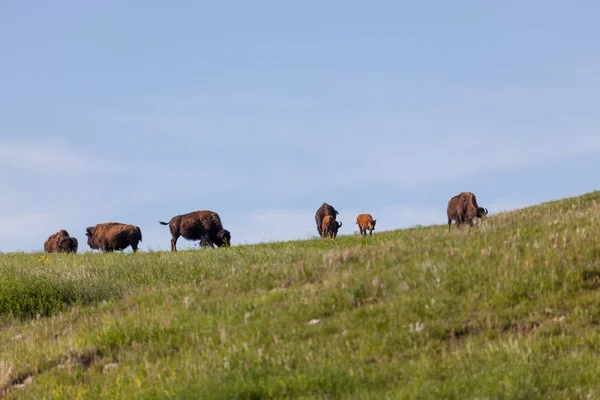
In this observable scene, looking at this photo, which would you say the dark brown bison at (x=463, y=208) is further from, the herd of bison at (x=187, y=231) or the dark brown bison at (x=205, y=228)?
the dark brown bison at (x=205, y=228)

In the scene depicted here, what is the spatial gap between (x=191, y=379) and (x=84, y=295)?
914cm

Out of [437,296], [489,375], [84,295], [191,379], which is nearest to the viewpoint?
[489,375]

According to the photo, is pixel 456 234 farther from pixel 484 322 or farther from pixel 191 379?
pixel 191 379

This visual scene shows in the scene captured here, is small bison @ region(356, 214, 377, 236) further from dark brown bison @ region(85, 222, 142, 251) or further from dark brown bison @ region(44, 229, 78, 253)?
dark brown bison @ region(44, 229, 78, 253)

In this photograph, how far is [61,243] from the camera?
40531 mm

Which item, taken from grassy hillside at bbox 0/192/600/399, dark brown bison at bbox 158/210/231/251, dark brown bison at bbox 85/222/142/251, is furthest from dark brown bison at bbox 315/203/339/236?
grassy hillside at bbox 0/192/600/399

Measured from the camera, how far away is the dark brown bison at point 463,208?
28.1 meters

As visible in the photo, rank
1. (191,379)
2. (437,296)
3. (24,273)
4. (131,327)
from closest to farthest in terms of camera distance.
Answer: (191,379)
(437,296)
(131,327)
(24,273)

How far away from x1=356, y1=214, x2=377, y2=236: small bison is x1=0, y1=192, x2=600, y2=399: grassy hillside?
1041 inches

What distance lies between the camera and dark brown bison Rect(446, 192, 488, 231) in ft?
92.1

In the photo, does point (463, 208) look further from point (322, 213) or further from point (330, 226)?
point (322, 213)

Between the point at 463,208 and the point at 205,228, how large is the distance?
1287cm

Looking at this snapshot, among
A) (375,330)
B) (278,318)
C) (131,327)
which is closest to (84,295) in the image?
(131,327)

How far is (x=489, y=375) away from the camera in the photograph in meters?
7.06
